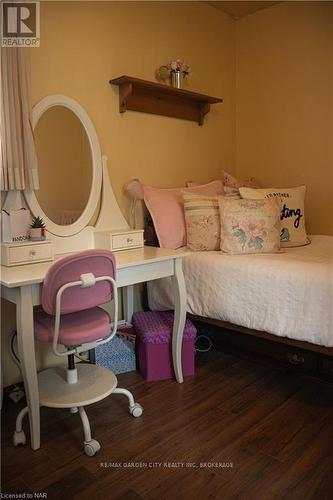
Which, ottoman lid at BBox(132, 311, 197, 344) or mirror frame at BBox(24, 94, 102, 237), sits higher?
mirror frame at BBox(24, 94, 102, 237)

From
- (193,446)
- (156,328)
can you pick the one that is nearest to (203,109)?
(156,328)

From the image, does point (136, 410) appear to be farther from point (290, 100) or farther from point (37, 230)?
point (290, 100)

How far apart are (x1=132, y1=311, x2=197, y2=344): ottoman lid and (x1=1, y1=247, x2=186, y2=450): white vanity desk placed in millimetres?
75

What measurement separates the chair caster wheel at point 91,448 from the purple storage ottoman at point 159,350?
64cm

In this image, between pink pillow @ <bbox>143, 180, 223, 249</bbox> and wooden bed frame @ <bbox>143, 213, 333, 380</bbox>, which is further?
pink pillow @ <bbox>143, 180, 223, 249</bbox>

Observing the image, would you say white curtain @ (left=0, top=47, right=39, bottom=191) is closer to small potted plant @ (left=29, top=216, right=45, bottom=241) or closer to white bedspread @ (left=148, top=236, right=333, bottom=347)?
small potted plant @ (left=29, top=216, right=45, bottom=241)

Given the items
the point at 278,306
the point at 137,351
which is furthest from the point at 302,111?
the point at 137,351

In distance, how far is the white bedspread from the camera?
1890 mm

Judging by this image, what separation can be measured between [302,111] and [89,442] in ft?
8.88

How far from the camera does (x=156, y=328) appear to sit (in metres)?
2.24

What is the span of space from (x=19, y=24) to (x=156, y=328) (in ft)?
5.48

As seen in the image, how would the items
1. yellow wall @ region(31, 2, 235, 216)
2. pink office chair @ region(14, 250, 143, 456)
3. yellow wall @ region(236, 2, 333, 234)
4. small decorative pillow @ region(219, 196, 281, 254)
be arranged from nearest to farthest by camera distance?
pink office chair @ region(14, 250, 143, 456) → yellow wall @ region(31, 2, 235, 216) → small decorative pillow @ region(219, 196, 281, 254) → yellow wall @ region(236, 2, 333, 234)

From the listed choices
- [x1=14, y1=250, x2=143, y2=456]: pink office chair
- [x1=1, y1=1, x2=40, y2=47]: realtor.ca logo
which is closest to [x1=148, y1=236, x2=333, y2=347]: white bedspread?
[x1=14, y1=250, x2=143, y2=456]: pink office chair

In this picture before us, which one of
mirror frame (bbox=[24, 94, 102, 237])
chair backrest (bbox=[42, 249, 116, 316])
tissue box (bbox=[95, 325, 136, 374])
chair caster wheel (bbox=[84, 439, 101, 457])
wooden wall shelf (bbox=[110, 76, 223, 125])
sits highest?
wooden wall shelf (bbox=[110, 76, 223, 125])
